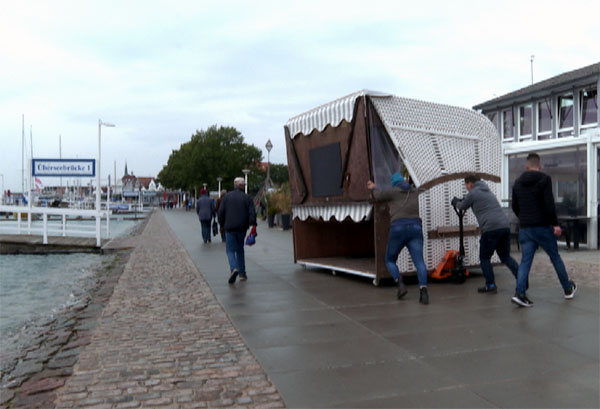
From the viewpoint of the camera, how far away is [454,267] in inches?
345

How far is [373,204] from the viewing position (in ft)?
27.3

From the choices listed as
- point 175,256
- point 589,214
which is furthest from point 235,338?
point 589,214

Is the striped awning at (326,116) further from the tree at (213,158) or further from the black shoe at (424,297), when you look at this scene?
the tree at (213,158)

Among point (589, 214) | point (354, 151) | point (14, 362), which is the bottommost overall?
point (14, 362)

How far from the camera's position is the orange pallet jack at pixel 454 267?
28.5 ft

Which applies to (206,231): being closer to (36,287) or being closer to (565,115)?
(36,287)

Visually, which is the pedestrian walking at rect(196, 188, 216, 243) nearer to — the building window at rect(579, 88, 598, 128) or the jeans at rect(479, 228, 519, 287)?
the jeans at rect(479, 228, 519, 287)

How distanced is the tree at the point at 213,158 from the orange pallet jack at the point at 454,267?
66.7 m

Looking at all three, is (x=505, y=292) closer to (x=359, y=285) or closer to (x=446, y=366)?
(x=359, y=285)

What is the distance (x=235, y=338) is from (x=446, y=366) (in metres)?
2.20

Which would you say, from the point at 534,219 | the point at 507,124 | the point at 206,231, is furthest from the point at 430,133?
the point at 507,124

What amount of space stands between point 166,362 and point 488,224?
4.81m

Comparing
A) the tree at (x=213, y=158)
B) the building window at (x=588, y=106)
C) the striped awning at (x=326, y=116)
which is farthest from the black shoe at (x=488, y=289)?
the tree at (x=213, y=158)

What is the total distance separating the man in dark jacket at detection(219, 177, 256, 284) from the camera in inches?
379
